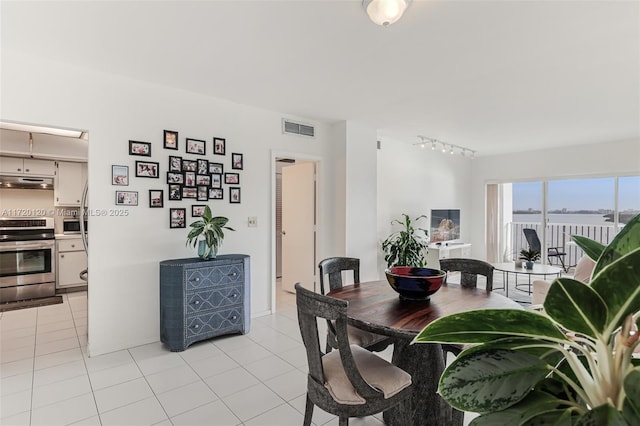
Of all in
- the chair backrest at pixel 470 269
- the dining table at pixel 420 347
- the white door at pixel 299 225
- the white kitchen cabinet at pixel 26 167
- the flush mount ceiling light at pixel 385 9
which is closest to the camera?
the dining table at pixel 420 347

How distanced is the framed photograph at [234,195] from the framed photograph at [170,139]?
0.76 meters

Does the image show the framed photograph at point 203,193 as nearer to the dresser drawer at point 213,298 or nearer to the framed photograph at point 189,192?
the framed photograph at point 189,192

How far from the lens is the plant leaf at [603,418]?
423 mm

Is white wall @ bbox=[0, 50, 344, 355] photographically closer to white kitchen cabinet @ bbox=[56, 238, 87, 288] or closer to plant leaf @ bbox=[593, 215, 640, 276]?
white kitchen cabinet @ bbox=[56, 238, 87, 288]

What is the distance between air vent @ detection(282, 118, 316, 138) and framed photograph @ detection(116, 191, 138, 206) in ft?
6.38

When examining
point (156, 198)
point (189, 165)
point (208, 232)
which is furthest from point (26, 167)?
point (208, 232)

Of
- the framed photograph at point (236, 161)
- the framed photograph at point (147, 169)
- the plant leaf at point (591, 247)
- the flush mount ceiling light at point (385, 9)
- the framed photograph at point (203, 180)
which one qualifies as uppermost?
the flush mount ceiling light at point (385, 9)

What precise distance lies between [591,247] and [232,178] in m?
3.59

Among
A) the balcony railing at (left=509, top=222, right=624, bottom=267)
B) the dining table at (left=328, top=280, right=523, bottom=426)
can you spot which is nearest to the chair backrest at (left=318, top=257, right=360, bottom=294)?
the dining table at (left=328, top=280, right=523, bottom=426)

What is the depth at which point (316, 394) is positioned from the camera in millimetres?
1714

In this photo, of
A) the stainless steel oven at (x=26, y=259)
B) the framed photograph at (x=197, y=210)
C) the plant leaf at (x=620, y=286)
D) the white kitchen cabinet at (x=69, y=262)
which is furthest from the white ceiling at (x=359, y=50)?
the white kitchen cabinet at (x=69, y=262)

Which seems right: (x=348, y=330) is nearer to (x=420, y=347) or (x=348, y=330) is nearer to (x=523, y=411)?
(x=420, y=347)

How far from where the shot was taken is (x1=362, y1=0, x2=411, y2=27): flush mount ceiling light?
1.86 metres

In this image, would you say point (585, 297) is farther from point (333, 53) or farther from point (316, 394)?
point (333, 53)
